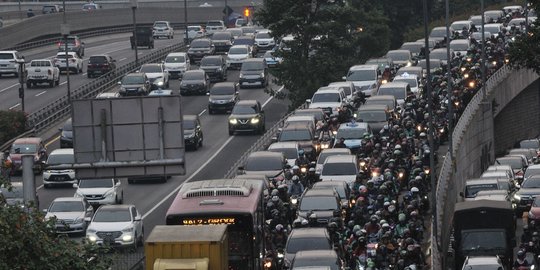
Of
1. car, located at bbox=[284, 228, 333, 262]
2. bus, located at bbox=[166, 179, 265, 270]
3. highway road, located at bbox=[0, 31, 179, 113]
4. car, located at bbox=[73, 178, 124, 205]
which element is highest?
bus, located at bbox=[166, 179, 265, 270]

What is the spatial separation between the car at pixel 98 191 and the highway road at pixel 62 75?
25.1m

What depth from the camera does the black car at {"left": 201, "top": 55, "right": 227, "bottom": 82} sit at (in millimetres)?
86500

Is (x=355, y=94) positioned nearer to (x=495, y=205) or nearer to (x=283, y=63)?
(x=283, y=63)

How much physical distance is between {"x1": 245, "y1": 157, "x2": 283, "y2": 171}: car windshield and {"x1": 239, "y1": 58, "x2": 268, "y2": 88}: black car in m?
33.1

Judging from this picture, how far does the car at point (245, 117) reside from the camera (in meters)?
68.1

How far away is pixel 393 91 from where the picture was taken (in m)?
65.3

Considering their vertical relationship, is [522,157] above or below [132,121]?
below

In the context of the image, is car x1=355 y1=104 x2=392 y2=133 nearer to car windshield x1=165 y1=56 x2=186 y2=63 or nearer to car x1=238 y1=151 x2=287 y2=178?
car x1=238 y1=151 x2=287 y2=178

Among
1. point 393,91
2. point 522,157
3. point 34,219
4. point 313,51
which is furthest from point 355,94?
point 34,219

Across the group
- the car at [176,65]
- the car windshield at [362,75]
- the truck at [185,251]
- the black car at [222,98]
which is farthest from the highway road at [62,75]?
the truck at [185,251]

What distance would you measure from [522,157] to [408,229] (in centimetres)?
2723

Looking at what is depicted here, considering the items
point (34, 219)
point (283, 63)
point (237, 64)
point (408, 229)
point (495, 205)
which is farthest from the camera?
point (237, 64)

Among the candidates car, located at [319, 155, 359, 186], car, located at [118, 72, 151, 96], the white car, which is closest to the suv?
the white car

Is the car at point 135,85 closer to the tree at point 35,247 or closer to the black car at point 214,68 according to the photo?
the black car at point 214,68
